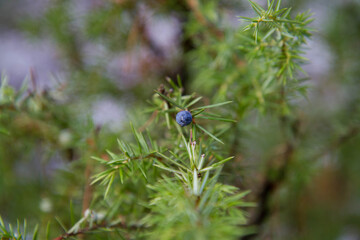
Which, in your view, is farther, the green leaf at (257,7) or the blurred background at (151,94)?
the blurred background at (151,94)

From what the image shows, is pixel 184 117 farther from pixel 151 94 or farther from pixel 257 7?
pixel 151 94

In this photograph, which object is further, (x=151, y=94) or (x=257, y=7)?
(x=151, y=94)

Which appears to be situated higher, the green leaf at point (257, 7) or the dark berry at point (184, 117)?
the green leaf at point (257, 7)

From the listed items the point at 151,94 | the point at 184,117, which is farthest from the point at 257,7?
the point at 151,94

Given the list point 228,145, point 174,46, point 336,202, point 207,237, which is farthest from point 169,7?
point 336,202

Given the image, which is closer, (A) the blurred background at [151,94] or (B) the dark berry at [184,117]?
(B) the dark berry at [184,117]

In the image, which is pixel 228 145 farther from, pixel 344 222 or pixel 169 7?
pixel 344 222

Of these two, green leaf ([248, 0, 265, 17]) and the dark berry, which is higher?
green leaf ([248, 0, 265, 17])

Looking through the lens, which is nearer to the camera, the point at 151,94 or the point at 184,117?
the point at 184,117
